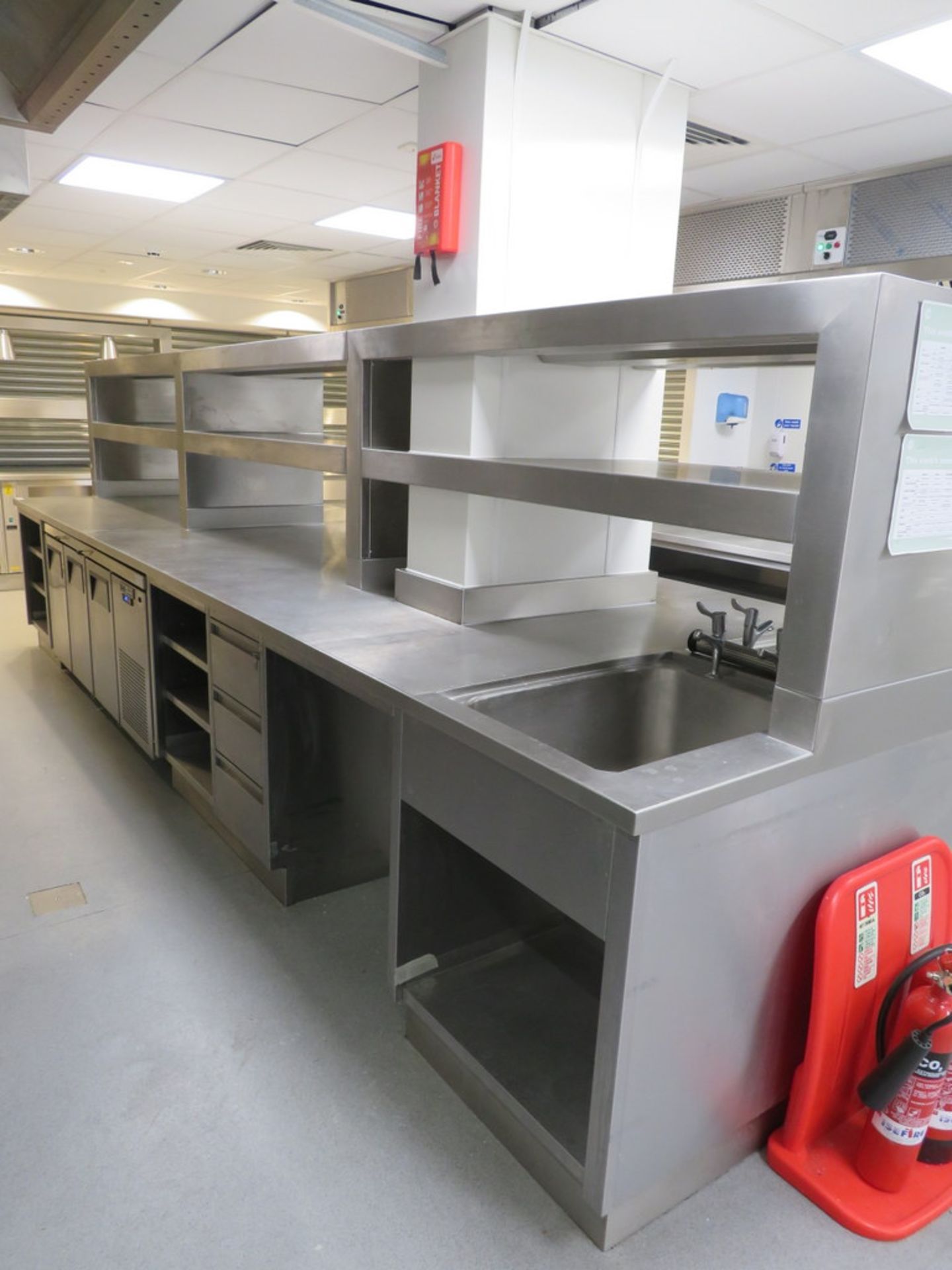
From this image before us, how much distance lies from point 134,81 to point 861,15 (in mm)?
2255

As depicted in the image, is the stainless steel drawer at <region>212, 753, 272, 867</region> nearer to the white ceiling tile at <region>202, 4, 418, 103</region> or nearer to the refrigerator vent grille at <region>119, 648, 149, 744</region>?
the refrigerator vent grille at <region>119, 648, 149, 744</region>

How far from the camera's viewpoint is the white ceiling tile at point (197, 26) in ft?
7.56

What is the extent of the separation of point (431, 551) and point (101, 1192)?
169 centimetres

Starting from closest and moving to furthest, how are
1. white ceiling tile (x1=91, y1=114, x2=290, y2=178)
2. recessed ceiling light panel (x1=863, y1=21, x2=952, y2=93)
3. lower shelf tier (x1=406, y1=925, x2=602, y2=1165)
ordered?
lower shelf tier (x1=406, y1=925, x2=602, y2=1165) → recessed ceiling light panel (x1=863, y1=21, x2=952, y2=93) → white ceiling tile (x1=91, y1=114, x2=290, y2=178)

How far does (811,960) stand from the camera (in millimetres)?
1656

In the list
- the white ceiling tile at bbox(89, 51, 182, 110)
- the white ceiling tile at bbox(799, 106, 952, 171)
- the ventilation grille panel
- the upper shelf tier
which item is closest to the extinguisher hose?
the upper shelf tier

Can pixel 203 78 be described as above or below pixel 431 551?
above

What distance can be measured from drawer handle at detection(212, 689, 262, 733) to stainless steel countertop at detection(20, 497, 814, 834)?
26cm

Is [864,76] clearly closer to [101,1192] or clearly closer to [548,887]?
[548,887]

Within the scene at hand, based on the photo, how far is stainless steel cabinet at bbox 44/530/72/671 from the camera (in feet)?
14.0

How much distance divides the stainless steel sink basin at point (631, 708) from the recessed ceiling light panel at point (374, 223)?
3.53 meters

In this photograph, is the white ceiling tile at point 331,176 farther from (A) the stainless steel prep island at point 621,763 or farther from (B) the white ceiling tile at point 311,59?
(A) the stainless steel prep island at point 621,763

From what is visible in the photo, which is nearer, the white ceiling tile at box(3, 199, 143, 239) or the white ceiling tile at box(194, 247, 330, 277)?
the white ceiling tile at box(3, 199, 143, 239)

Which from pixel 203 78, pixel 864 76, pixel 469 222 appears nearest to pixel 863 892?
pixel 469 222
